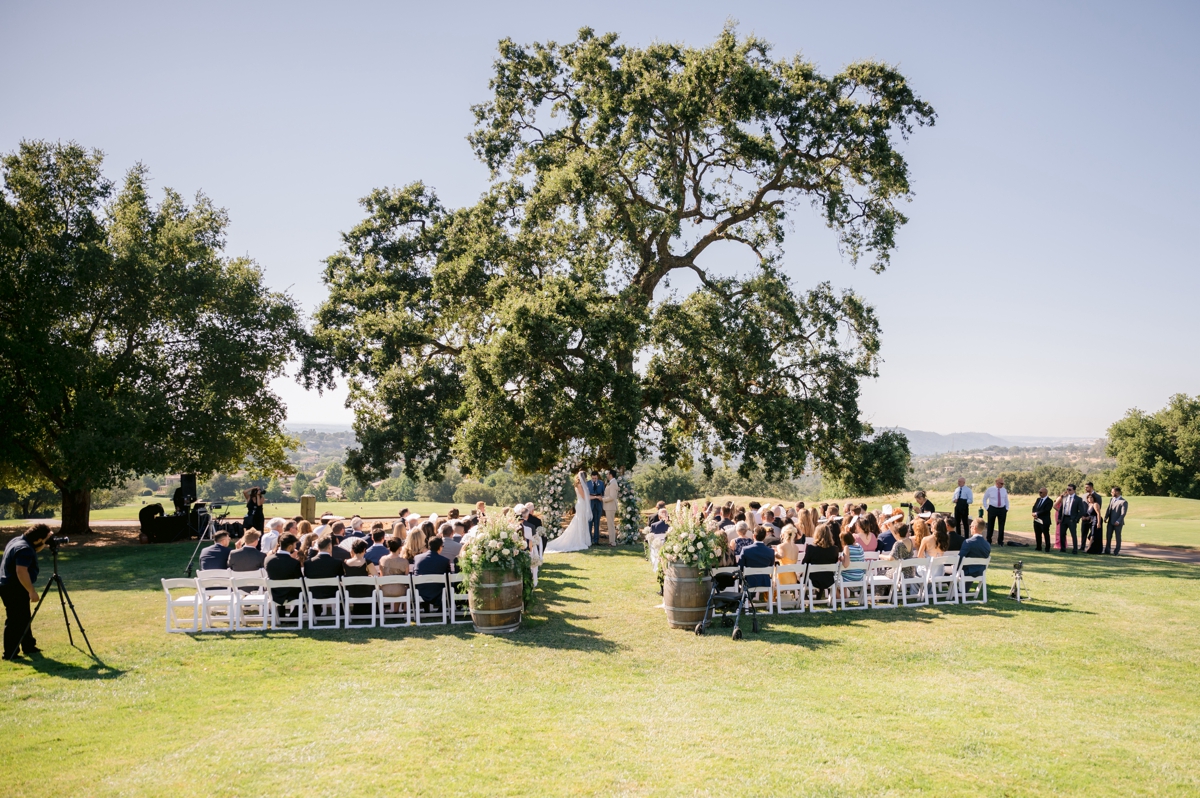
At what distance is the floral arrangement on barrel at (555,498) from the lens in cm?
2256

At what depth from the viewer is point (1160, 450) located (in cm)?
→ 5900

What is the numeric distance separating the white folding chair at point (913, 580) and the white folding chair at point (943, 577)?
0.09m

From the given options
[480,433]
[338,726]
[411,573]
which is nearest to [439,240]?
[480,433]

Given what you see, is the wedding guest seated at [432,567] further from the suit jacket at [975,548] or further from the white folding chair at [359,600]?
the suit jacket at [975,548]

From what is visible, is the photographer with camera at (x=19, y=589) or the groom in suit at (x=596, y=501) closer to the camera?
the photographer with camera at (x=19, y=589)

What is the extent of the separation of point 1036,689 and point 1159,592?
26.1ft

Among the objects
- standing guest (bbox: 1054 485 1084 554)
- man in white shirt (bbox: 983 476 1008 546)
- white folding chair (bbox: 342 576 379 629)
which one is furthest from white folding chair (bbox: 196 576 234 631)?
standing guest (bbox: 1054 485 1084 554)

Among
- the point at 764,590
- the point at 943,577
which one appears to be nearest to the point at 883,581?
the point at 943,577

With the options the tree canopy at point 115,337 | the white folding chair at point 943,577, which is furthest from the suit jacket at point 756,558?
the tree canopy at point 115,337

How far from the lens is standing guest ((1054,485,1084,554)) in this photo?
20.5m

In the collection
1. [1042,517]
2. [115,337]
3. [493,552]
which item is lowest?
[1042,517]

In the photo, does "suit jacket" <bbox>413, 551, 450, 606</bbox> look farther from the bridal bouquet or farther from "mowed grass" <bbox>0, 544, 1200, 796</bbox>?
the bridal bouquet

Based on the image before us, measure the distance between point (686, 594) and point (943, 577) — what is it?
16.1ft

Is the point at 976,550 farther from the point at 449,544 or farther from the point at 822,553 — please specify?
the point at 449,544
